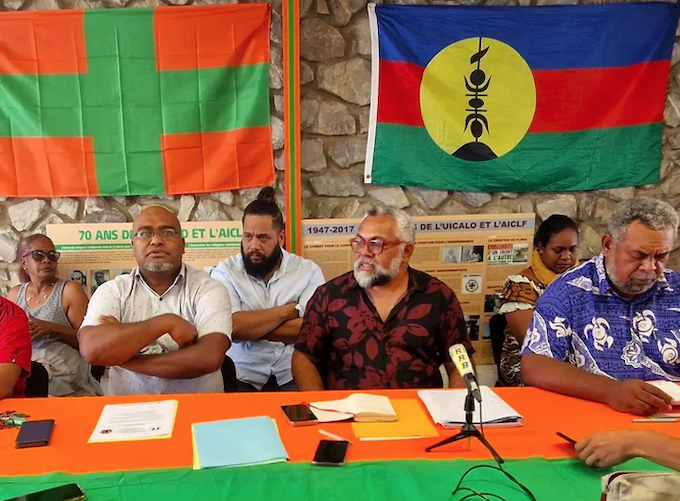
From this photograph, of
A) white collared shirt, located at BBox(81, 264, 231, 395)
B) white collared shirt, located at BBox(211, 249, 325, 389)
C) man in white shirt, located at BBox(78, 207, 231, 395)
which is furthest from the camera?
white collared shirt, located at BBox(211, 249, 325, 389)

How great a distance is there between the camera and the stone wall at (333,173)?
10.3 ft

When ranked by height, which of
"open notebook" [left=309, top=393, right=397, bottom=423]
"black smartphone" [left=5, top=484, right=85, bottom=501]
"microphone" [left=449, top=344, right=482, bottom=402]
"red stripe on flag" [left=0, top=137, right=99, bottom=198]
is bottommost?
"black smartphone" [left=5, top=484, right=85, bottom=501]

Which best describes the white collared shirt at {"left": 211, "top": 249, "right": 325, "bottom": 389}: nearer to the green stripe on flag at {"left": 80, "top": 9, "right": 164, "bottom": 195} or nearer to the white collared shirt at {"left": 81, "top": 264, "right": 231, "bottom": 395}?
the white collared shirt at {"left": 81, "top": 264, "right": 231, "bottom": 395}

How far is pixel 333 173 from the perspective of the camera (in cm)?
332

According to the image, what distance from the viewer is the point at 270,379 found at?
289 centimetres

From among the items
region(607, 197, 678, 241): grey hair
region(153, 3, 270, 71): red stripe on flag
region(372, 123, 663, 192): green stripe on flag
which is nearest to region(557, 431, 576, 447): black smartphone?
region(607, 197, 678, 241): grey hair

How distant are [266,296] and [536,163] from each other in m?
1.75

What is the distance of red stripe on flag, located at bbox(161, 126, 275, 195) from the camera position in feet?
10.5

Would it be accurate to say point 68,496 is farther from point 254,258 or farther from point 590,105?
point 590,105

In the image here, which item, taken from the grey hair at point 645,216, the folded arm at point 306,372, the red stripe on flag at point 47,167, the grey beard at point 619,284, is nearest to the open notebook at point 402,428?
the folded arm at point 306,372

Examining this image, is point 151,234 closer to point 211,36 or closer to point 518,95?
point 211,36

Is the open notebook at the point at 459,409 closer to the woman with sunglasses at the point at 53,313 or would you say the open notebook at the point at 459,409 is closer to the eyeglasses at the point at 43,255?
the woman with sunglasses at the point at 53,313

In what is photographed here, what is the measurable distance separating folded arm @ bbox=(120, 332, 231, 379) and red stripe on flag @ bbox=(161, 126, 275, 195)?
4.44 feet

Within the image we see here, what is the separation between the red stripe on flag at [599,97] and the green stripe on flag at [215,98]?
158cm
